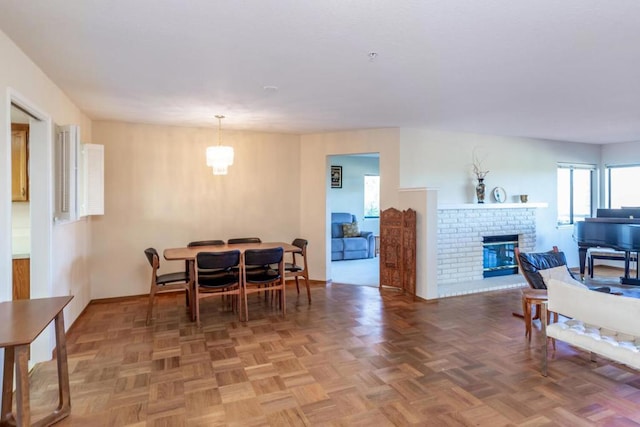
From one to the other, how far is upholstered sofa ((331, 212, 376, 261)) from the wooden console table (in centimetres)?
595

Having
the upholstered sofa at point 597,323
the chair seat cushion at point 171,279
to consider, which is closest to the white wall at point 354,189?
the chair seat cushion at point 171,279

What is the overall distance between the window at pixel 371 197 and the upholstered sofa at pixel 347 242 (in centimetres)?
80

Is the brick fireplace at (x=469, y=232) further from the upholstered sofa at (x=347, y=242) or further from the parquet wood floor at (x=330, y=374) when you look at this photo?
the upholstered sofa at (x=347, y=242)

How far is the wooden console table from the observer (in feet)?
5.76

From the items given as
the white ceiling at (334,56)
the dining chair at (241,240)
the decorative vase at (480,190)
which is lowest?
the dining chair at (241,240)

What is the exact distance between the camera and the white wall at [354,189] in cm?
880

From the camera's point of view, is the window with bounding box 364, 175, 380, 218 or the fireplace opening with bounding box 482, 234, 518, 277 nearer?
the fireplace opening with bounding box 482, 234, 518, 277

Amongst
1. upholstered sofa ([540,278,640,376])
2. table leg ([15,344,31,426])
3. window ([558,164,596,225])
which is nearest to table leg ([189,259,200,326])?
table leg ([15,344,31,426])

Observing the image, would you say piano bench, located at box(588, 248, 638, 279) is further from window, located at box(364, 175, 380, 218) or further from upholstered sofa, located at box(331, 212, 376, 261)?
window, located at box(364, 175, 380, 218)

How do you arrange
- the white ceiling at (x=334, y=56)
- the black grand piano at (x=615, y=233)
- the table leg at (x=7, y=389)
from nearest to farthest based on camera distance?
the white ceiling at (x=334, y=56)
the table leg at (x=7, y=389)
the black grand piano at (x=615, y=233)

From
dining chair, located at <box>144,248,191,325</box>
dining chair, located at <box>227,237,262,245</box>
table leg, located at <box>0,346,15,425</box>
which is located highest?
dining chair, located at <box>227,237,262,245</box>

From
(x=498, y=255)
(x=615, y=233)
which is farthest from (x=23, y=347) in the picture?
(x=615, y=233)

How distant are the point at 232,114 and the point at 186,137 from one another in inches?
45.7

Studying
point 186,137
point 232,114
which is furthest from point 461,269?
point 186,137
